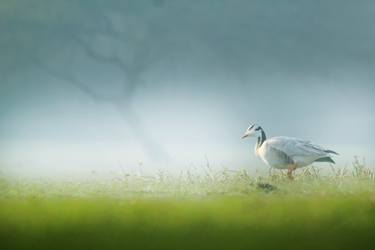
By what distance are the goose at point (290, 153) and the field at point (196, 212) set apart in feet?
0.20

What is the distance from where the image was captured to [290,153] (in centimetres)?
402

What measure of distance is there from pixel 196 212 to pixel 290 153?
24.0 inches

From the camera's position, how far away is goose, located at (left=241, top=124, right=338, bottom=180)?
13.2 ft

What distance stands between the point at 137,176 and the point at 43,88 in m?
0.72

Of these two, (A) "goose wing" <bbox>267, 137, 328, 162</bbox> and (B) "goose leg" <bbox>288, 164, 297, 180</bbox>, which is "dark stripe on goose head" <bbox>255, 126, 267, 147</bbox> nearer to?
(A) "goose wing" <bbox>267, 137, 328, 162</bbox>

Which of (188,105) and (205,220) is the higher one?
(188,105)

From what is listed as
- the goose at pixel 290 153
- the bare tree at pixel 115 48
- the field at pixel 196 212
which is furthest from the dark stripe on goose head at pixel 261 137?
the bare tree at pixel 115 48

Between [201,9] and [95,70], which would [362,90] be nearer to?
[201,9]

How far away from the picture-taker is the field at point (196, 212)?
381cm

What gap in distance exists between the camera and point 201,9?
4129 mm

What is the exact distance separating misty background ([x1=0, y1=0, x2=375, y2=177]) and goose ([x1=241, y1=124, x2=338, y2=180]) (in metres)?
0.05

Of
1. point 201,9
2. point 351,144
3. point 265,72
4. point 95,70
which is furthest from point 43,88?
point 351,144

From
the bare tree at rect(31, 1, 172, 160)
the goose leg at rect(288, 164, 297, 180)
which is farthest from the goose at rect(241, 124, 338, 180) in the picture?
the bare tree at rect(31, 1, 172, 160)

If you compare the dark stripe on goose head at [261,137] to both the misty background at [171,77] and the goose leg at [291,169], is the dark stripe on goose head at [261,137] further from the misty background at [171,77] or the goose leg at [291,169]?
the goose leg at [291,169]
